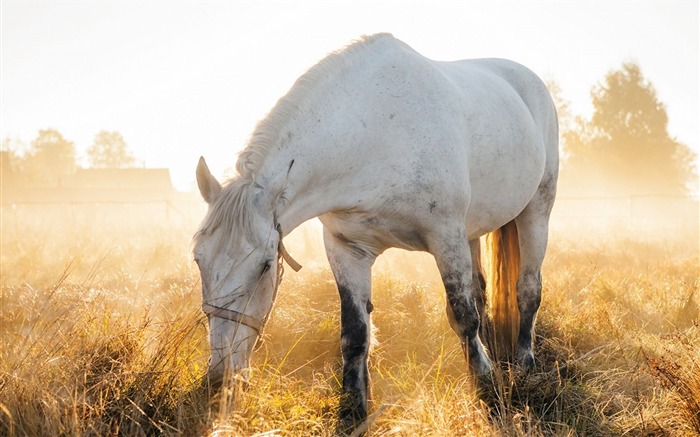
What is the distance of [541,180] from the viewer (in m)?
5.13

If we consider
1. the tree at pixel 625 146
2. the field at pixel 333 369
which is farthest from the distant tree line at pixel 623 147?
the field at pixel 333 369

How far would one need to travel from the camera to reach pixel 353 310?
12.7ft

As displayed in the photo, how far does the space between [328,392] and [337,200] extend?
1.17 metres

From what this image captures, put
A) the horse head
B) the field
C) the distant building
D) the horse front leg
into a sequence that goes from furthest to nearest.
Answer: the distant building, the horse front leg, the horse head, the field

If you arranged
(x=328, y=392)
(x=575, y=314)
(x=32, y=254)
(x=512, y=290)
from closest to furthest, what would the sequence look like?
(x=328, y=392), (x=512, y=290), (x=575, y=314), (x=32, y=254)

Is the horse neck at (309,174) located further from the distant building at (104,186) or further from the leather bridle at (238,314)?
the distant building at (104,186)

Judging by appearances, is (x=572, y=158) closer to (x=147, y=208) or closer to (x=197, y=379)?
(x=147, y=208)

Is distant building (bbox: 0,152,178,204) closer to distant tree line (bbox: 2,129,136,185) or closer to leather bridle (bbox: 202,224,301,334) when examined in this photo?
distant tree line (bbox: 2,129,136,185)

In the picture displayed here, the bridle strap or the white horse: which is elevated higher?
the white horse

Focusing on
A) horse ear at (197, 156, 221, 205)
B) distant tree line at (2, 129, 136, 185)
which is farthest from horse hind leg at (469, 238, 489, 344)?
distant tree line at (2, 129, 136, 185)

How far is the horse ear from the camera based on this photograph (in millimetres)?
2967

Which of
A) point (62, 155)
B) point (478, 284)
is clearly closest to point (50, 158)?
point (62, 155)

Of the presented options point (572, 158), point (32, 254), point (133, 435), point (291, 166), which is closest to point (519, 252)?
point (291, 166)

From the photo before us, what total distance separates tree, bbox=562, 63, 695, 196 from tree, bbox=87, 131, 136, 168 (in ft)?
151
